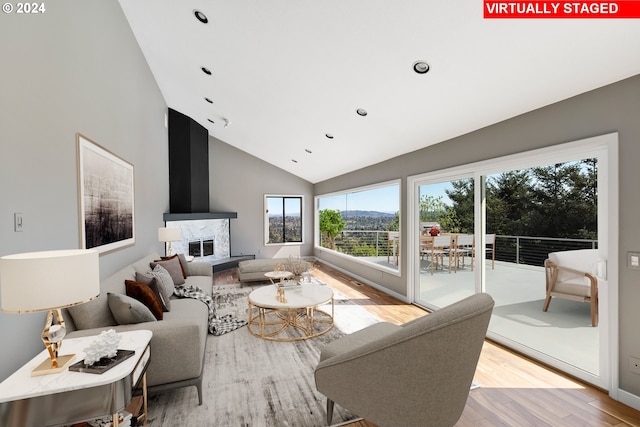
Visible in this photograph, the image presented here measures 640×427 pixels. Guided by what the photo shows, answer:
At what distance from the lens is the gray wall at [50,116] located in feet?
5.04

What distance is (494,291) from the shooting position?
3.21m

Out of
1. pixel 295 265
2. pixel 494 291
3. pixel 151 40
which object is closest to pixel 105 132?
pixel 151 40

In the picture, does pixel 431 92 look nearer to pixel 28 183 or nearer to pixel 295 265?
pixel 295 265

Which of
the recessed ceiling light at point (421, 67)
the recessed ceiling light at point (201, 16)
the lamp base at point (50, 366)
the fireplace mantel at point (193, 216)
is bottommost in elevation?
the lamp base at point (50, 366)

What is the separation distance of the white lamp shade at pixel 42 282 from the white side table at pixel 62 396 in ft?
1.11

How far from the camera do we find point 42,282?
120cm

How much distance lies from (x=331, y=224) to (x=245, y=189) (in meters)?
2.50

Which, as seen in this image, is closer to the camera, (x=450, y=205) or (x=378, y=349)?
(x=378, y=349)

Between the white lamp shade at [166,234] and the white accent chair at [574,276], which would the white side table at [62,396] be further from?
the white lamp shade at [166,234]

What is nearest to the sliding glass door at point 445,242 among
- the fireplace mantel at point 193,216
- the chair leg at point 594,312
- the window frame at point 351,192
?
the window frame at point 351,192

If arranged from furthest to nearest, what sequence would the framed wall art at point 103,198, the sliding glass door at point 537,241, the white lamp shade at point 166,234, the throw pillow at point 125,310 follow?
the white lamp shade at point 166,234 < the framed wall art at point 103,198 < the sliding glass door at point 537,241 < the throw pillow at point 125,310

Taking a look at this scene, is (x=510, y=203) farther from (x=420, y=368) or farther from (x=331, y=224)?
(x=331, y=224)

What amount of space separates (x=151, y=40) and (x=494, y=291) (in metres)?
5.14

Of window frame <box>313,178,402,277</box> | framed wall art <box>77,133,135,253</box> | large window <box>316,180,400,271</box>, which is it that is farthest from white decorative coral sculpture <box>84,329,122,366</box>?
large window <box>316,180,400,271</box>
